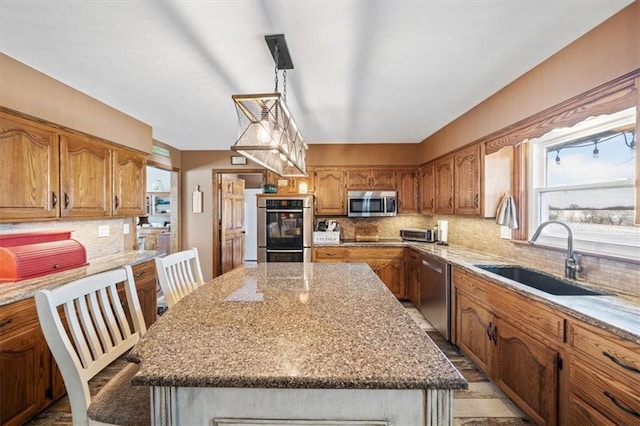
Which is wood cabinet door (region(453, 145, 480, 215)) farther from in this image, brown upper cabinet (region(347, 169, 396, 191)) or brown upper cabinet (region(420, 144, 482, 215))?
brown upper cabinet (region(347, 169, 396, 191))

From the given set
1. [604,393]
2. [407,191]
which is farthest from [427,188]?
[604,393]

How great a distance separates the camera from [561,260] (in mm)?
2117

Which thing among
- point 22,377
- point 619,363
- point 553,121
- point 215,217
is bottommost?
point 22,377

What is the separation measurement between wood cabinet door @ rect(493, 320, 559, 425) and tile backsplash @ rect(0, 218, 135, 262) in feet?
11.8

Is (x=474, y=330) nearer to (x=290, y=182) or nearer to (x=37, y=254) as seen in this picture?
(x=290, y=182)

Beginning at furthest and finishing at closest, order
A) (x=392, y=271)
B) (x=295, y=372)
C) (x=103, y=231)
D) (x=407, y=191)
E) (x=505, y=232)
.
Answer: (x=407, y=191) → (x=392, y=271) → (x=103, y=231) → (x=505, y=232) → (x=295, y=372)

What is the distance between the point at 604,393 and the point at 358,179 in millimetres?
3520

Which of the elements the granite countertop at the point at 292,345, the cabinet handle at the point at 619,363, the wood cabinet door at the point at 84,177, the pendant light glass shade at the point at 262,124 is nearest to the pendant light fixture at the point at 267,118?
the pendant light glass shade at the point at 262,124

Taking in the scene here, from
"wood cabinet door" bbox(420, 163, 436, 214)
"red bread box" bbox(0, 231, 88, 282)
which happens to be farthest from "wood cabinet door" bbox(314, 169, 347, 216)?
"red bread box" bbox(0, 231, 88, 282)

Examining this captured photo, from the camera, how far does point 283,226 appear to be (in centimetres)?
424

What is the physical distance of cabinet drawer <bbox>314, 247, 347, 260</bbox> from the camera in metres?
4.04

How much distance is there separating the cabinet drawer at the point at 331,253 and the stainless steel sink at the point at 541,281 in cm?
190

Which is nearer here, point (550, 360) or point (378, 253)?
point (550, 360)

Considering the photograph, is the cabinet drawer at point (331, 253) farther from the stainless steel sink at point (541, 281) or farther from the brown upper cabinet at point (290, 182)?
the stainless steel sink at point (541, 281)
